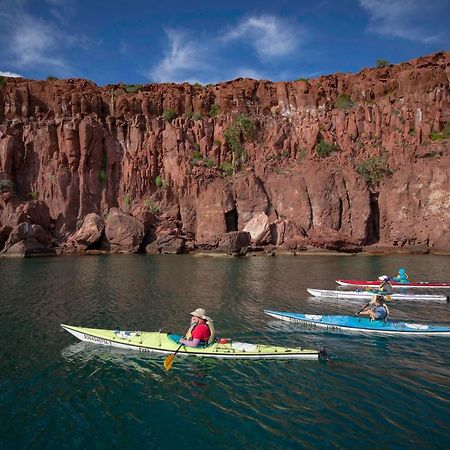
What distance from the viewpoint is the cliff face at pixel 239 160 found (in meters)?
64.6

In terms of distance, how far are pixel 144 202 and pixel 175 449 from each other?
66.9 meters

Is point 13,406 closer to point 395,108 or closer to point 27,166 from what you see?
point 27,166

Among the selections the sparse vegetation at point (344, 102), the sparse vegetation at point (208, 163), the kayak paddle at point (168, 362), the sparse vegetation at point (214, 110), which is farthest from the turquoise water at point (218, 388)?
the sparse vegetation at point (214, 110)

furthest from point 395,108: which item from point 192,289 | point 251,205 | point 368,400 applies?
point 368,400

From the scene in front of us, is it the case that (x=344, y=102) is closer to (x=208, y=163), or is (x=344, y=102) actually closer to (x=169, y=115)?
(x=208, y=163)

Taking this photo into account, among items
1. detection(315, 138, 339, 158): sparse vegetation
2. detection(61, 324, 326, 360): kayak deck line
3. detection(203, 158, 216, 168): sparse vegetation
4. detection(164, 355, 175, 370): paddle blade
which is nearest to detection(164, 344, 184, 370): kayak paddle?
detection(164, 355, 175, 370): paddle blade

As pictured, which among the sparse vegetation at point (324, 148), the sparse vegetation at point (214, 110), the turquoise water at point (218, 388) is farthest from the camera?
the sparse vegetation at point (214, 110)

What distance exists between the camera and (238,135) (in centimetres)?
8112

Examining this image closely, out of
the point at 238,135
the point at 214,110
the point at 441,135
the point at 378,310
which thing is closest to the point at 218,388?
the point at 378,310

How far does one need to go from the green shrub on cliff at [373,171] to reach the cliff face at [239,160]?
9.4 inches

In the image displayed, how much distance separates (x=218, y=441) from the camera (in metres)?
9.80

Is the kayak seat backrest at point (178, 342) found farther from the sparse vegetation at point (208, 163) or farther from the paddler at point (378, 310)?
the sparse vegetation at point (208, 163)

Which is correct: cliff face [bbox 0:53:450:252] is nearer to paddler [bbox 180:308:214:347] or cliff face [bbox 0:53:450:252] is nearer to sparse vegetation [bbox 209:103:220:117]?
sparse vegetation [bbox 209:103:220:117]

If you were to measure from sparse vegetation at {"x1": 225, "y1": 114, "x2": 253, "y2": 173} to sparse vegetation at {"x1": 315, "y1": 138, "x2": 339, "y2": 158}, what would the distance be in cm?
1350
